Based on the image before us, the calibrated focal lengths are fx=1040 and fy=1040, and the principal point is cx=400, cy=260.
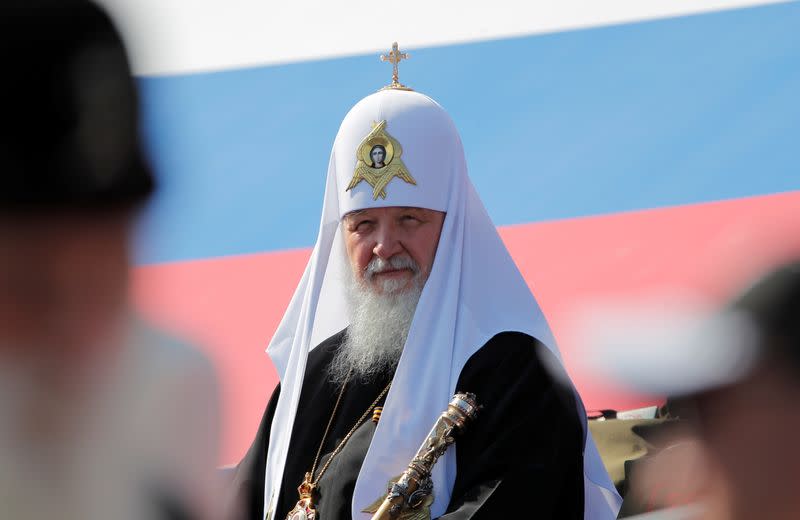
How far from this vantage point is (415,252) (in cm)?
403

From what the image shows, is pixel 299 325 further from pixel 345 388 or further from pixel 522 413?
pixel 522 413

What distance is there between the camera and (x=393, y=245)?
159 inches

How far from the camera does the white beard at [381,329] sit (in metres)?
4.04

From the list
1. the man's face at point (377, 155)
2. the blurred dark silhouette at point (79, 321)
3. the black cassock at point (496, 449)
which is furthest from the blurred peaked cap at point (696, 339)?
the man's face at point (377, 155)

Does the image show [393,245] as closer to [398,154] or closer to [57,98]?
[398,154]

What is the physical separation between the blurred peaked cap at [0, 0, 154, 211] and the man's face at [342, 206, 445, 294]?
318 centimetres

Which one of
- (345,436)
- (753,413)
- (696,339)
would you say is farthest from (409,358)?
(696,339)

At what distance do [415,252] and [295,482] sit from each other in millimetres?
978

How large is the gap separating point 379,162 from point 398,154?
9 cm

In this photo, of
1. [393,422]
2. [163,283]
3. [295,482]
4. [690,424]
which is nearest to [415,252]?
[393,422]

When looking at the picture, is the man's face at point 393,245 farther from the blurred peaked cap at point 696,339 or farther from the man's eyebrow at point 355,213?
the blurred peaked cap at point 696,339

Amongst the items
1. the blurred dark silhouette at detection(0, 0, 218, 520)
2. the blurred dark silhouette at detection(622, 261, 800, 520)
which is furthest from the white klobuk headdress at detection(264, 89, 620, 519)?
the blurred dark silhouette at detection(0, 0, 218, 520)

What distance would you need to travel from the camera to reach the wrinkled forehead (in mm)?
4152

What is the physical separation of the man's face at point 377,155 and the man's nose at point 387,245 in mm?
326
